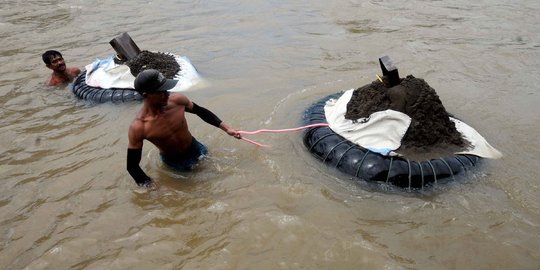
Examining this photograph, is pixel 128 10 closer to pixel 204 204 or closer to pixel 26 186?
pixel 26 186

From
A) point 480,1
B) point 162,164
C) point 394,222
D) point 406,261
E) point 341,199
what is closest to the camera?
point 406,261

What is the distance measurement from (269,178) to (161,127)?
1.27 meters

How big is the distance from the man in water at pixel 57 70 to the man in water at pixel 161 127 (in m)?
3.74

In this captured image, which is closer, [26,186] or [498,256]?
[498,256]

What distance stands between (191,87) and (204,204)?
3.09m

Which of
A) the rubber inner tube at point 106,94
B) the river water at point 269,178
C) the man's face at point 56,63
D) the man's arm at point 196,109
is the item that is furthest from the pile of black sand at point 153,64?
Result: the man's arm at point 196,109

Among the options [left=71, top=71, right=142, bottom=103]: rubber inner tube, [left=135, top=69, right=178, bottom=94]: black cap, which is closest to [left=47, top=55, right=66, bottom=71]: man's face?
[left=71, top=71, right=142, bottom=103]: rubber inner tube

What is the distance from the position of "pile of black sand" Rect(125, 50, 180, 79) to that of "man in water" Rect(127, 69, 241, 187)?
7.72 ft

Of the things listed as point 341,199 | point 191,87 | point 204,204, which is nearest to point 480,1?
point 191,87

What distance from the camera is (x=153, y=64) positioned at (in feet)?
20.7

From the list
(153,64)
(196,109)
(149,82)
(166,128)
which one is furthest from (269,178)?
(153,64)

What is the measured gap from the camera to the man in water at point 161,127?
11.4 feet

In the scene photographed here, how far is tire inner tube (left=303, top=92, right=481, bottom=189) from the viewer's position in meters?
3.91

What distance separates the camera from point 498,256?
10.5 feet
